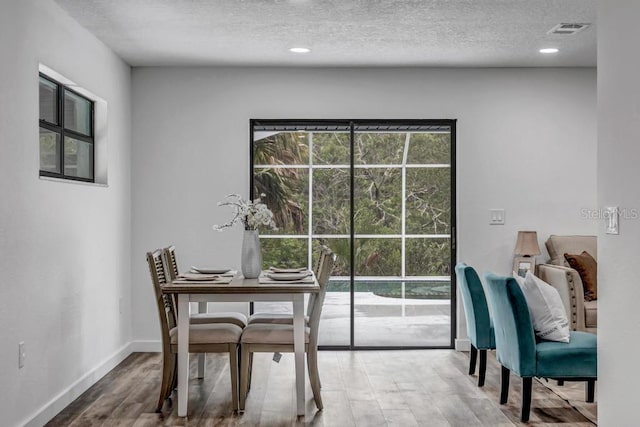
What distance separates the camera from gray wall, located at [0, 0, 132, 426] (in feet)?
12.0

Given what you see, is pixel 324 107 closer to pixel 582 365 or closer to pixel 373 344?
pixel 373 344

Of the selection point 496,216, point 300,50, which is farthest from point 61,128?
point 496,216

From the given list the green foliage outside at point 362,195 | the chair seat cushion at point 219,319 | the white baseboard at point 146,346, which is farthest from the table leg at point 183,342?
the green foliage outside at point 362,195

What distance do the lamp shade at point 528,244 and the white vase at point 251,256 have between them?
102 inches

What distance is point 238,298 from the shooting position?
168 inches

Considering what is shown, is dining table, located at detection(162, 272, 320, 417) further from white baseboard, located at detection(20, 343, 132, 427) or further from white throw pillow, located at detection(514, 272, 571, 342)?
white throw pillow, located at detection(514, 272, 571, 342)

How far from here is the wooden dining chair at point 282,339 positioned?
4.27m

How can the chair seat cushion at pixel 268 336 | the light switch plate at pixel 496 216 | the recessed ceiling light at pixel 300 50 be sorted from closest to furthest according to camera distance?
the chair seat cushion at pixel 268 336
the recessed ceiling light at pixel 300 50
the light switch plate at pixel 496 216
